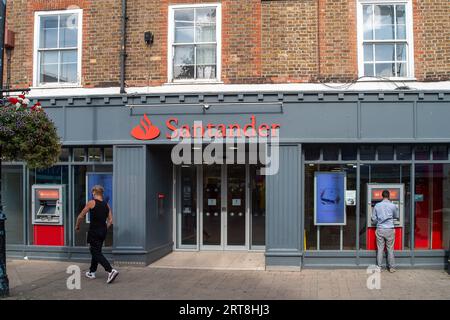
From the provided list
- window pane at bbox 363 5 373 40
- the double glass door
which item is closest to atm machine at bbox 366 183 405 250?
the double glass door

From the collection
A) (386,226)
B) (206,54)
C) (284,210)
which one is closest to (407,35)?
(386,226)

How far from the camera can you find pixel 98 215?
945cm

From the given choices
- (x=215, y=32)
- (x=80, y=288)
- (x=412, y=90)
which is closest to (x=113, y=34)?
(x=215, y=32)

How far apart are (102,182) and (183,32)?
395 centimetres

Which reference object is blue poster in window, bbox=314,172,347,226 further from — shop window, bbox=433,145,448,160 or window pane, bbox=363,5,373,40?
window pane, bbox=363,5,373,40

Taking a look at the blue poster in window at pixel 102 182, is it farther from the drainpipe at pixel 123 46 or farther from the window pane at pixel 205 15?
the window pane at pixel 205 15

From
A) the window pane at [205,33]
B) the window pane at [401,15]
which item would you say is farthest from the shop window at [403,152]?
the window pane at [205,33]

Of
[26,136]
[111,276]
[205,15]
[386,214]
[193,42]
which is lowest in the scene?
[111,276]

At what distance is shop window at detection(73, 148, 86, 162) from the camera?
11812mm

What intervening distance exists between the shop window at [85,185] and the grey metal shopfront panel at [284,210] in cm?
370

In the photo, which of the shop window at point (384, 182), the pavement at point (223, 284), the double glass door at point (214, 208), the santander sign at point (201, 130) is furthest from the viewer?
the double glass door at point (214, 208)

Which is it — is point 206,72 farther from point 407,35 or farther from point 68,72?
point 407,35

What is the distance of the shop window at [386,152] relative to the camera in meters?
11.0

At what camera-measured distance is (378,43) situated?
11258 mm
